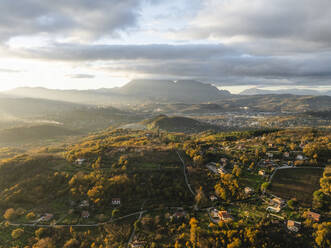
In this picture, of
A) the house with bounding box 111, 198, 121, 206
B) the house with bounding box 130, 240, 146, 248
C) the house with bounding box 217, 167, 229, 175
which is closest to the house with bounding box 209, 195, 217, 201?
the house with bounding box 217, 167, 229, 175

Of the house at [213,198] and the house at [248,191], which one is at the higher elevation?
the house at [248,191]

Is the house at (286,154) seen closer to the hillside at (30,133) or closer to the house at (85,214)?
the house at (85,214)

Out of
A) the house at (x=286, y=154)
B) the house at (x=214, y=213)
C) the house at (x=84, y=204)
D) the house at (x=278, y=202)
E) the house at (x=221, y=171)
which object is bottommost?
the house at (x=84, y=204)

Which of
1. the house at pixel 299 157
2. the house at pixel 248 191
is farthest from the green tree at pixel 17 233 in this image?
the house at pixel 299 157

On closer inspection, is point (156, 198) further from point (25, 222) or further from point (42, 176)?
point (42, 176)

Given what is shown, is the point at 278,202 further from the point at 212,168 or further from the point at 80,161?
the point at 80,161

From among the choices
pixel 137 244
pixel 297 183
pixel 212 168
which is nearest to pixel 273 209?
pixel 297 183

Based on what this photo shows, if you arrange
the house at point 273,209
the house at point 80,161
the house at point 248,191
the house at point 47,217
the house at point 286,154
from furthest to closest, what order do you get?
the house at point 80,161
the house at point 286,154
the house at point 248,191
the house at point 47,217
the house at point 273,209
